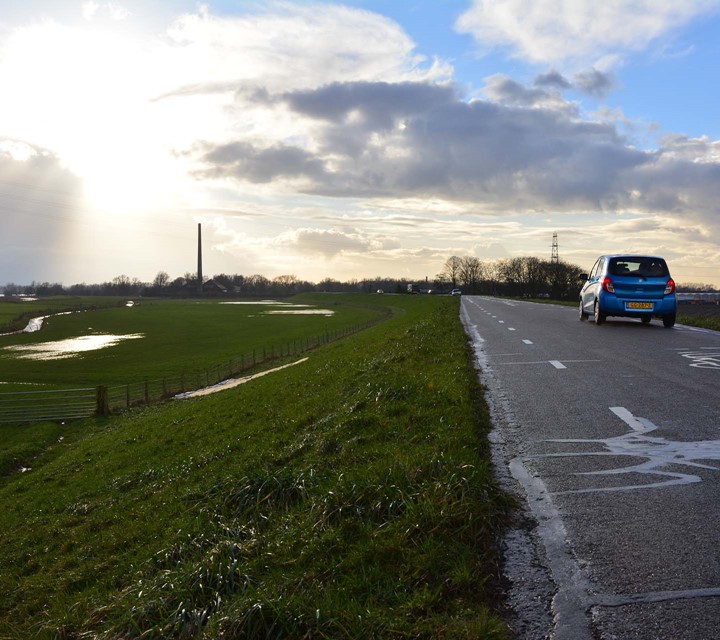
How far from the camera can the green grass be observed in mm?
49531

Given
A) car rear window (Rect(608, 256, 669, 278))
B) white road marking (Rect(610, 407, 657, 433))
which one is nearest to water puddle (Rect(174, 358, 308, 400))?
car rear window (Rect(608, 256, 669, 278))

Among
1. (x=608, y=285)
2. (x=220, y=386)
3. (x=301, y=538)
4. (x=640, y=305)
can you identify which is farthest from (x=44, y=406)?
(x=301, y=538)

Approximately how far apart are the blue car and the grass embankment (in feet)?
36.1

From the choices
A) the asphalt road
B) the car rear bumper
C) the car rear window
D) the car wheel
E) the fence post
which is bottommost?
the fence post

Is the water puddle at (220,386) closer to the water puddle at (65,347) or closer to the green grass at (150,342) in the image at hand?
the green grass at (150,342)

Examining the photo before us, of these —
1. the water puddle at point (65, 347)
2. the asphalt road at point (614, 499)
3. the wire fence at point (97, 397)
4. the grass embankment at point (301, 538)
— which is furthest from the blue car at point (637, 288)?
the water puddle at point (65, 347)

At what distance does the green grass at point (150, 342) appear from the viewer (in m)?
49.5

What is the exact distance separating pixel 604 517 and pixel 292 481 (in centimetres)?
291

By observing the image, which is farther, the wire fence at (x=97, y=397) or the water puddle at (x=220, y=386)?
the water puddle at (x=220, y=386)

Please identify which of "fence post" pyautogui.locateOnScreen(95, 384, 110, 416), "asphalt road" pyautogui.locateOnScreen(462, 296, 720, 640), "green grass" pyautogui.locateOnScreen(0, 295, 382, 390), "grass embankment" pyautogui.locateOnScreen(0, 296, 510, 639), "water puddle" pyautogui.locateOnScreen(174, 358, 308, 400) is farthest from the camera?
"green grass" pyautogui.locateOnScreen(0, 295, 382, 390)

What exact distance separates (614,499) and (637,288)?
17885mm

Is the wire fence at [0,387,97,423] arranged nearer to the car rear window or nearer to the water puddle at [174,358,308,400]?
the water puddle at [174,358,308,400]

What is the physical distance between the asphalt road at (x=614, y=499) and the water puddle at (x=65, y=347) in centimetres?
5601

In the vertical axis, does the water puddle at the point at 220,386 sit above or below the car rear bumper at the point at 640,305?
below
